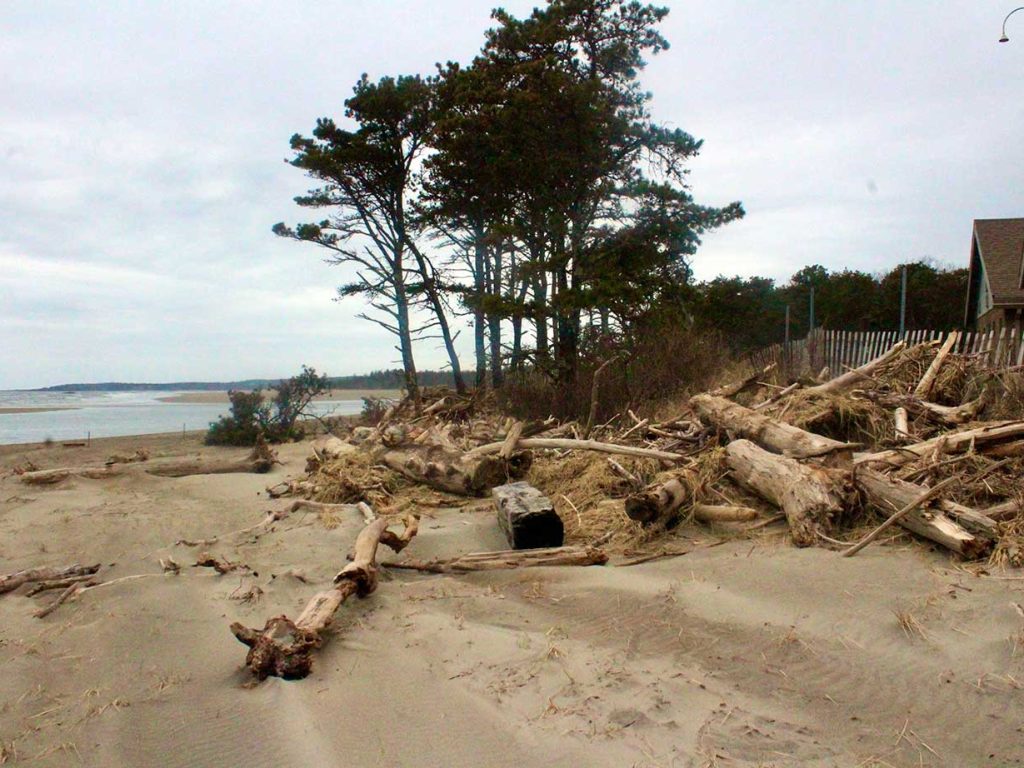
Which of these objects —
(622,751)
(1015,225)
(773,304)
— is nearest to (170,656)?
(622,751)

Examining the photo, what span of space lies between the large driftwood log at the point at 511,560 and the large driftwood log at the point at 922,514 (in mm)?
1827

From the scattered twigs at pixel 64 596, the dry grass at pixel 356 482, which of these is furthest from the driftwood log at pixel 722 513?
the scattered twigs at pixel 64 596

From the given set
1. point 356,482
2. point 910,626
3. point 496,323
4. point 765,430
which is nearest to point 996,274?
point 496,323

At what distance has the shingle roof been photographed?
69.4 ft

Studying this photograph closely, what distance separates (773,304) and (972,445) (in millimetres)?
28945

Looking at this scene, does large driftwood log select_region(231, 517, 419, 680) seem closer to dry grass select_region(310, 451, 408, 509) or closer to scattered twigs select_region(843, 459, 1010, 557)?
scattered twigs select_region(843, 459, 1010, 557)

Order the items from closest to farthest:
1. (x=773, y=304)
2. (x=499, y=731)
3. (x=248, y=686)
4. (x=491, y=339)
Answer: (x=499, y=731) → (x=248, y=686) → (x=491, y=339) → (x=773, y=304)

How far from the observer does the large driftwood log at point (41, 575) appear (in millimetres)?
5461

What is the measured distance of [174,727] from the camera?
10.3 feet

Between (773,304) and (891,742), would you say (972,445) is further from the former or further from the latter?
(773,304)

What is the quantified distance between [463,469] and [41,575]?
3854mm

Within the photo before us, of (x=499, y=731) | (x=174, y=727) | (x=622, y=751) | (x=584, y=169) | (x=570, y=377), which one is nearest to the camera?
(x=622, y=751)

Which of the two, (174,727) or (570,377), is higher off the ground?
(570,377)

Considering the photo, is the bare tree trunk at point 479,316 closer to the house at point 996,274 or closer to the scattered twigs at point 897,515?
the house at point 996,274
